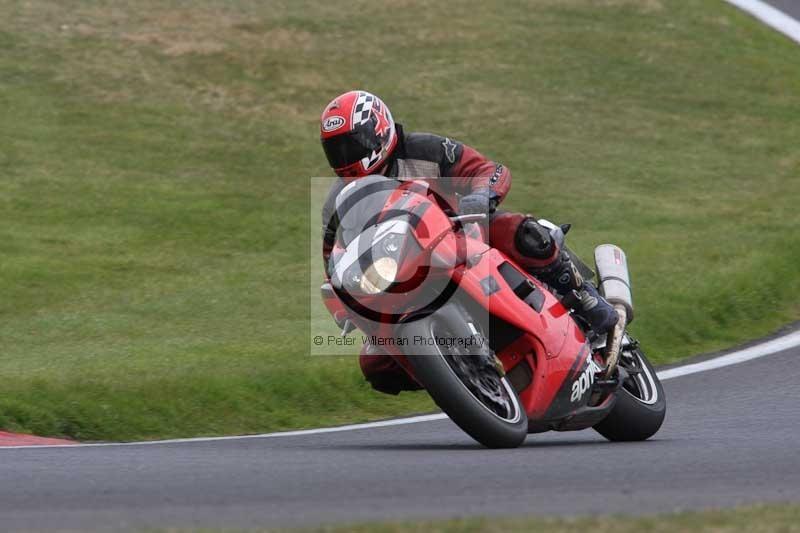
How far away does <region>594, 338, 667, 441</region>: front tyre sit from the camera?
7109mm

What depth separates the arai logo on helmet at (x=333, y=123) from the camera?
663 centimetres

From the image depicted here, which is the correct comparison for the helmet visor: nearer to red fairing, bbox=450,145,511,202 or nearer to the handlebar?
red fairing, bbox=450,145,511,202

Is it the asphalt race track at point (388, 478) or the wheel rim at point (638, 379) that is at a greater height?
the asphalt race track at point (388, 478)

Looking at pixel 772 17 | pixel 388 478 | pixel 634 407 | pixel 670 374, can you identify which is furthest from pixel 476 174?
pixel 772 17

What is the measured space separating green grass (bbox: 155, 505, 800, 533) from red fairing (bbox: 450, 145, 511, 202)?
2.69 metres

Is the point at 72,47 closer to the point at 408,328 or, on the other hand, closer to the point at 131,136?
the point at 131,136

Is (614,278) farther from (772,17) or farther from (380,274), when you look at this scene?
(772,17)

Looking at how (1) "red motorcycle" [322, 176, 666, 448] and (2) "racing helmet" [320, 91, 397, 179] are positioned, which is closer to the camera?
(1) "red motorcycle" [322, 176, 666, 448]

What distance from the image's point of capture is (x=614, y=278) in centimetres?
749

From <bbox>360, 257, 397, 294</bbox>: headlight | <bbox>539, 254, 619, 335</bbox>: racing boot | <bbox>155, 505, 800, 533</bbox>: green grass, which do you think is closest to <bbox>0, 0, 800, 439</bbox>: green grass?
<bbox>539, 254, 619, 335</bbox>: racing boot

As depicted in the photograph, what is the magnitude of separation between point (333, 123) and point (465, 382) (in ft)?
4.59

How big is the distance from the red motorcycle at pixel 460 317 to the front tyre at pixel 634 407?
0.64 feet

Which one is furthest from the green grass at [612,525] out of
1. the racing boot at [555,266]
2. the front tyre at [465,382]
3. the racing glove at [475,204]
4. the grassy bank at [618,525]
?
the racing boot at [555,266]

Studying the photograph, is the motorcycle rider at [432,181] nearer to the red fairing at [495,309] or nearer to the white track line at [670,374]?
the red fairing at [495,309]
